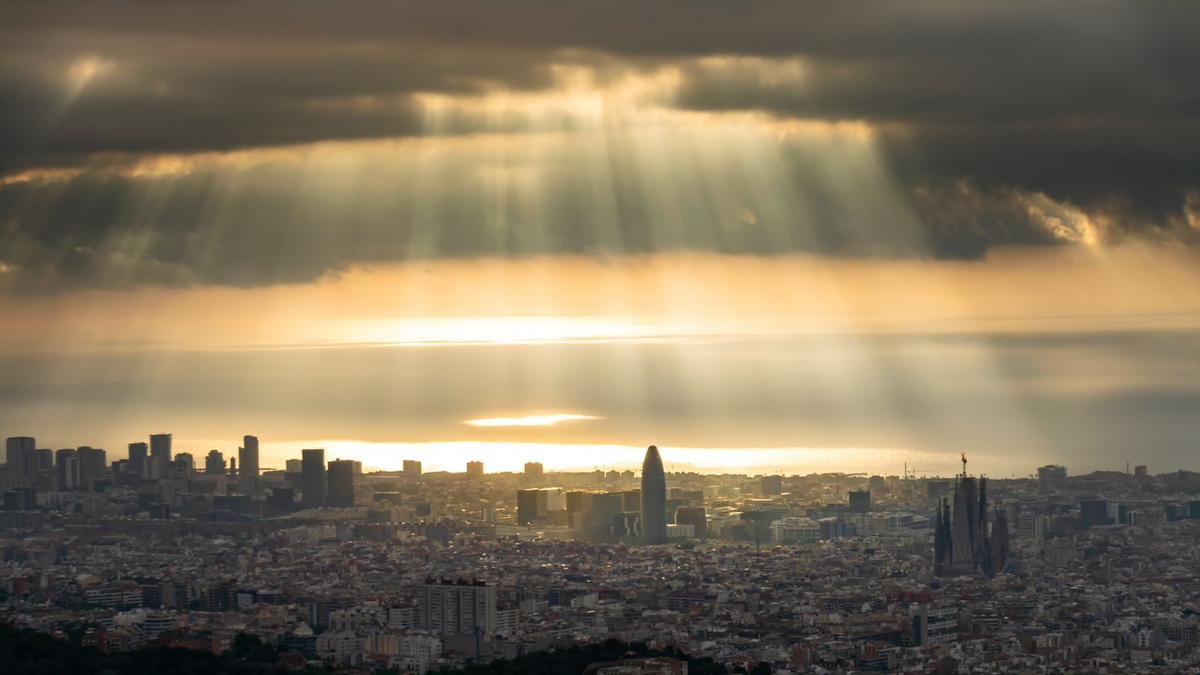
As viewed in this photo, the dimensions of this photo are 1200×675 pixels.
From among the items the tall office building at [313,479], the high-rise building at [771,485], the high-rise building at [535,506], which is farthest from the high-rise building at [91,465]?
the high-rise building at [771,485]

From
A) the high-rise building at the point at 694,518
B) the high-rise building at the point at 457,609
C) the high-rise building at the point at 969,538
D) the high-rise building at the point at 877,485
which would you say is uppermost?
the high-rise building at the point at 877,485

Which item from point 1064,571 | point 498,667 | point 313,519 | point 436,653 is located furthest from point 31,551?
point 498,667

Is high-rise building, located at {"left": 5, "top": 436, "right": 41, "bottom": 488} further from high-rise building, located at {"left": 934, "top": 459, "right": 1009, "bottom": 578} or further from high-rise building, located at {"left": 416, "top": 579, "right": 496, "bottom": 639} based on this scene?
high-rise building, located at {"left": 416, "top": 579, "right": 496, "bottom": 639}

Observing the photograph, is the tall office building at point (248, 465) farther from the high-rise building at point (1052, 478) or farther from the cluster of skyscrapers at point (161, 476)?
the high-rise building at point (1052, 478)

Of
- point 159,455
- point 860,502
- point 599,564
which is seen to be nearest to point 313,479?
point 159,455

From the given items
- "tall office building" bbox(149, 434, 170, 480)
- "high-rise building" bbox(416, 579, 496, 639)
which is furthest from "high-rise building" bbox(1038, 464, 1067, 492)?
"high-rise building" bbox(416, 579, 496, 639)

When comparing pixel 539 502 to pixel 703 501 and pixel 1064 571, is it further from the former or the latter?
pixel 1064 571
